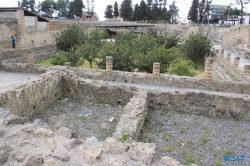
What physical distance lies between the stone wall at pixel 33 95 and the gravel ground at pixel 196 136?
3.61m

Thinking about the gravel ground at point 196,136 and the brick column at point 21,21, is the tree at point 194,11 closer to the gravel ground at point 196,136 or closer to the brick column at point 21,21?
the brick column at point 21,21

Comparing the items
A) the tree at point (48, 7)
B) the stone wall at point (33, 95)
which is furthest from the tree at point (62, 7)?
the stone wall at point (33, 95)

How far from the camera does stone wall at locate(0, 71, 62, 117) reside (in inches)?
262

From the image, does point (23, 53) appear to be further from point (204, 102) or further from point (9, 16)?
point (204, 102)

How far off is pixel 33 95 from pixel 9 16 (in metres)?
23.4

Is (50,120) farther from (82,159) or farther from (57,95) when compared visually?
(82,159)

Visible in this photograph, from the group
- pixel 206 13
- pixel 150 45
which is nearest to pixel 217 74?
pixel 150 45

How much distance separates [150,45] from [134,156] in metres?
17.2

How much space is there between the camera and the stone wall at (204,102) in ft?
22.5

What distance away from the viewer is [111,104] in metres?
8.16

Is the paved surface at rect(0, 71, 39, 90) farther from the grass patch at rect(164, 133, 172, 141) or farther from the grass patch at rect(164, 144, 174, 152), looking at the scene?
the grass patch at rect(164, 144, 174, 152)

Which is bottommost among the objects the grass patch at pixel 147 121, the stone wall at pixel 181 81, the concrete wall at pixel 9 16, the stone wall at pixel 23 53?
the grass patch at pixel 147 121

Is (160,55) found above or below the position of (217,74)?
above

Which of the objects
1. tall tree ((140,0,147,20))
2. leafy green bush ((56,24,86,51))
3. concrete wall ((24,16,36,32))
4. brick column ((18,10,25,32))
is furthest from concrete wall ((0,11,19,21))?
tall tree ((140,0,147,20))
